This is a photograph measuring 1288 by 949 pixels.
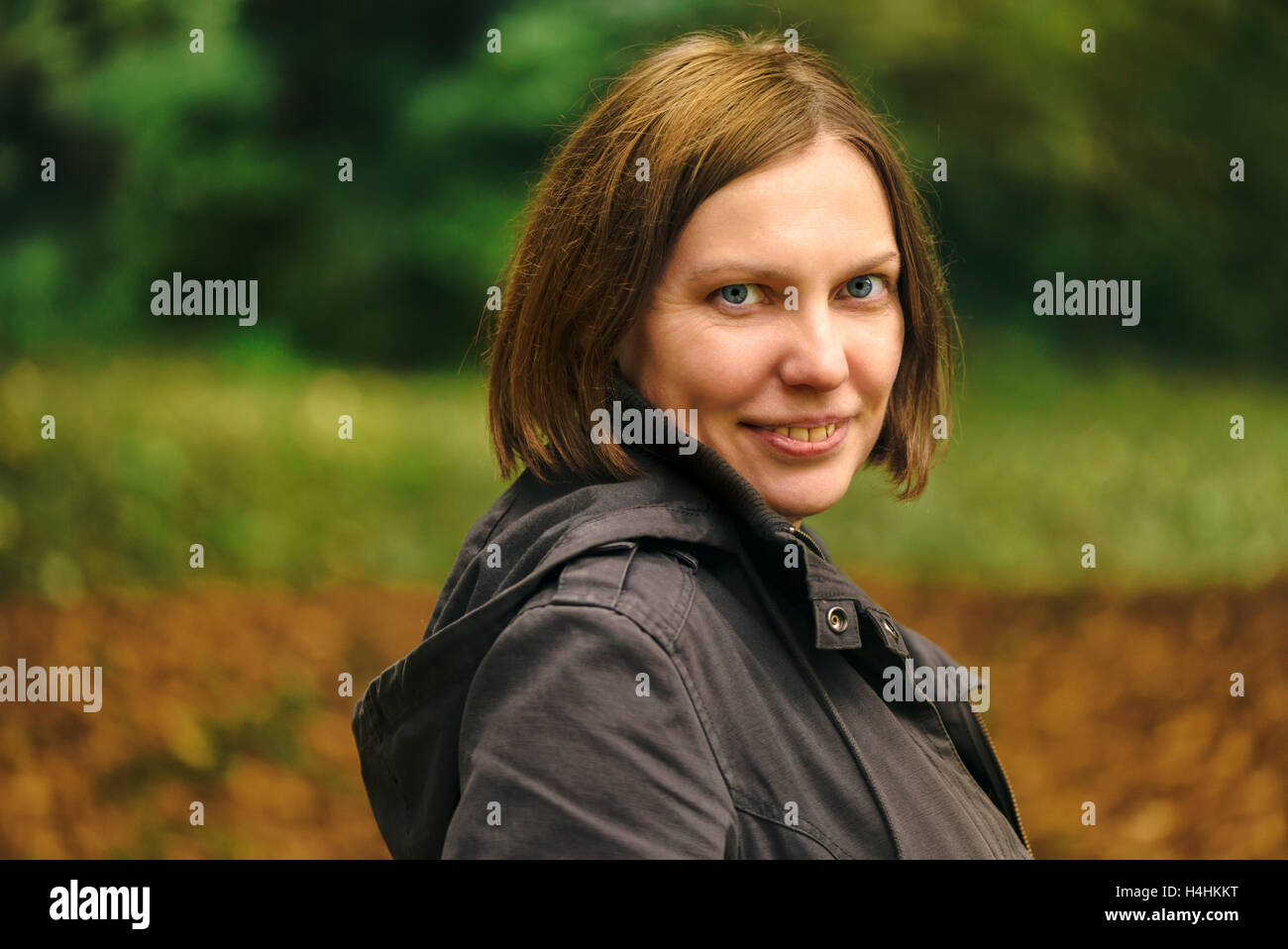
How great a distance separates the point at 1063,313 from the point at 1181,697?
6.29 feet

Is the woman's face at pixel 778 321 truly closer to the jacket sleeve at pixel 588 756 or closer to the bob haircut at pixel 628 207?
the bob haircut at pixel 628 207

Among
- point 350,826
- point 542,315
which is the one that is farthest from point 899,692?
point 350,826

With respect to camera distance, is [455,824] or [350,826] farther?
[350,826]

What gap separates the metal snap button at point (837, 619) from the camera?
4.61 feet

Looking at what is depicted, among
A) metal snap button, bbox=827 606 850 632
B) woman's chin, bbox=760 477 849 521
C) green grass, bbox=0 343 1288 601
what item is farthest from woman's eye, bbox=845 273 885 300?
green grass, bbox=0 343 1288 601

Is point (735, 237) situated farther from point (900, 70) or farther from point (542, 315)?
point (900, 70)

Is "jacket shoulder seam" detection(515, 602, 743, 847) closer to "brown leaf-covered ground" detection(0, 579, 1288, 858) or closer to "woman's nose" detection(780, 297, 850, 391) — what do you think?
"woman's nose" detection(780, 297, 850, 391)

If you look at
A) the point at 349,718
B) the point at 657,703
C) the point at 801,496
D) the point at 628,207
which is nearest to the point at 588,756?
the point at 657,703

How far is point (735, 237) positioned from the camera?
144 centimetres

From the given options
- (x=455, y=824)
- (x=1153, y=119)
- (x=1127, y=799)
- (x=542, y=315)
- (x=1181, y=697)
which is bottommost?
(x=1127, y=799)

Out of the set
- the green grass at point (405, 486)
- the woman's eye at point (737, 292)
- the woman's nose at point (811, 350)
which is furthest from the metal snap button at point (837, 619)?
the green grass at point (405, 486)

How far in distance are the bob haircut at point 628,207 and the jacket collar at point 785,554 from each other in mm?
82

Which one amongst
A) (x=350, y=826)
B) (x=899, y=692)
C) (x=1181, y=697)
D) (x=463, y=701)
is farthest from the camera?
(x=1181, y=697)

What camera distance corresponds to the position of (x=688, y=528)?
1361 millimetres
